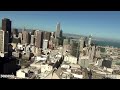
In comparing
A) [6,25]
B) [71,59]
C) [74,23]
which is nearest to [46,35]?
[74,23]

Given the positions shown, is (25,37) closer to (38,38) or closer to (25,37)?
(25,37)

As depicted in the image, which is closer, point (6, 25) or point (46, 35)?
point (6, 25)

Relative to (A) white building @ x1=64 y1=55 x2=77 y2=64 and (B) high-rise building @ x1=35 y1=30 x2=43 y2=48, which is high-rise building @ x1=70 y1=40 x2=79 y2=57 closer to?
(A) white building @ x1=64 y1=55 x2=77 y2=64

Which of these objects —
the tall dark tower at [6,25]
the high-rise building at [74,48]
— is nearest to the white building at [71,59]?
the high-rise building at [74,48]

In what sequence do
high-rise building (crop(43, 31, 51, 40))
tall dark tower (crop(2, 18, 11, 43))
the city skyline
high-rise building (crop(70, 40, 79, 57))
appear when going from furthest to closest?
high-rise building (crop(70, 40, 79, 57))
high-rise building (crop(43, 31, 51, 40))
the city skyline
tall dark tower (crop(2, 18, 11, 43))

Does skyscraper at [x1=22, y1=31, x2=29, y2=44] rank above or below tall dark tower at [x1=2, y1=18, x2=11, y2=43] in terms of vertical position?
below

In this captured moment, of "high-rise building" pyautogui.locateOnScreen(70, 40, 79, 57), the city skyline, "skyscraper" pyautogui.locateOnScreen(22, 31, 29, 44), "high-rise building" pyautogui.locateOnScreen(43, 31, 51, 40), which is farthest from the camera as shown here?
"high-rise building" pyautogui.locateOnScreen(70, 40, 79, 57)

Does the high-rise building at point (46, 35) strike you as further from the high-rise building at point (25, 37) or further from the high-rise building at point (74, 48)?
the high-rise building at point (74, 48)

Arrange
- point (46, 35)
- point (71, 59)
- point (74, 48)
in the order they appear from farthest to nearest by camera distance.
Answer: point (74, 48) → point (71, 59) → point (46, 35)

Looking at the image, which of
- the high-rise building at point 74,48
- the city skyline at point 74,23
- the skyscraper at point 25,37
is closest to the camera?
the city skyline at point 74,23

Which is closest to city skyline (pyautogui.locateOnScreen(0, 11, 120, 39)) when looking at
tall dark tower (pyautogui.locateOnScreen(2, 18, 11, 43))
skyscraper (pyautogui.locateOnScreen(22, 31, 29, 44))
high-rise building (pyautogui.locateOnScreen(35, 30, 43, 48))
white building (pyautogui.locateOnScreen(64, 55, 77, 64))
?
tall dark tower (pyautogui.locateOnScreen(2, 18, 11, 43))

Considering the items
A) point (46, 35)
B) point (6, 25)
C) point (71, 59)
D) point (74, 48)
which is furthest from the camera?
point (74, 48)

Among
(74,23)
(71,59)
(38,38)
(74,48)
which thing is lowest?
(71,59)

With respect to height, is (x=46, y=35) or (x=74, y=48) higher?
(x=46, y=35)
